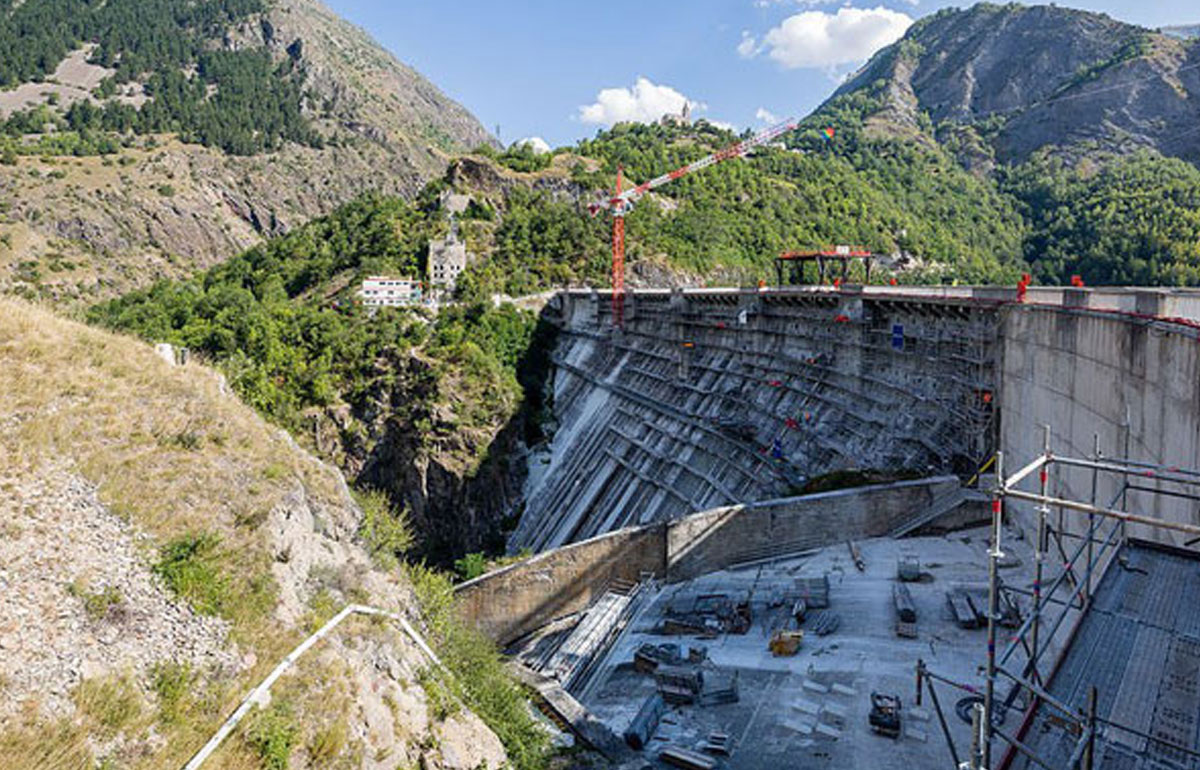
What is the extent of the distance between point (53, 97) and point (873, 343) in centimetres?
22429

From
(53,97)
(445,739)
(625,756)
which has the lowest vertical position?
(625,756)

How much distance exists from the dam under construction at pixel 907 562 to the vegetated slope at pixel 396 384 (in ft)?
72.5

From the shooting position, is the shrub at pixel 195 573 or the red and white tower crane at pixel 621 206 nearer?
the shrub at pixel 195 573

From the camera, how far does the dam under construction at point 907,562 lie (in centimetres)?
930

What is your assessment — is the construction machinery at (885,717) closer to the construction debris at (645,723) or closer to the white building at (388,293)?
the construction debris at (645,723)

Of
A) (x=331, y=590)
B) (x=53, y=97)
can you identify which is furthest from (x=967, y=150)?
(x=53, y=97)

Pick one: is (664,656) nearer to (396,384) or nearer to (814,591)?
(814,591)

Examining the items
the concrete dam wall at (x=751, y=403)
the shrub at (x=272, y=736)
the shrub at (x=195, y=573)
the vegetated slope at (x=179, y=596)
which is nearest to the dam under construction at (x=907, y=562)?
the concrete dam wall at (x=751, y=403)

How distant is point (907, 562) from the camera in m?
23.2

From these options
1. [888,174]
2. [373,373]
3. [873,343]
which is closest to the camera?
[873,343]

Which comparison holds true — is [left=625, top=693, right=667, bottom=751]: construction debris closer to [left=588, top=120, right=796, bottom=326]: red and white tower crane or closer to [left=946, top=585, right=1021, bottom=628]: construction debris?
[left=946, top=585, right=1021, bottom=628]: construction debris

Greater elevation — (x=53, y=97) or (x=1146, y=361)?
(x=53, y=97)

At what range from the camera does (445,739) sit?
1178cm

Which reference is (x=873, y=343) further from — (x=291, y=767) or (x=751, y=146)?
(x=751, y=146)
